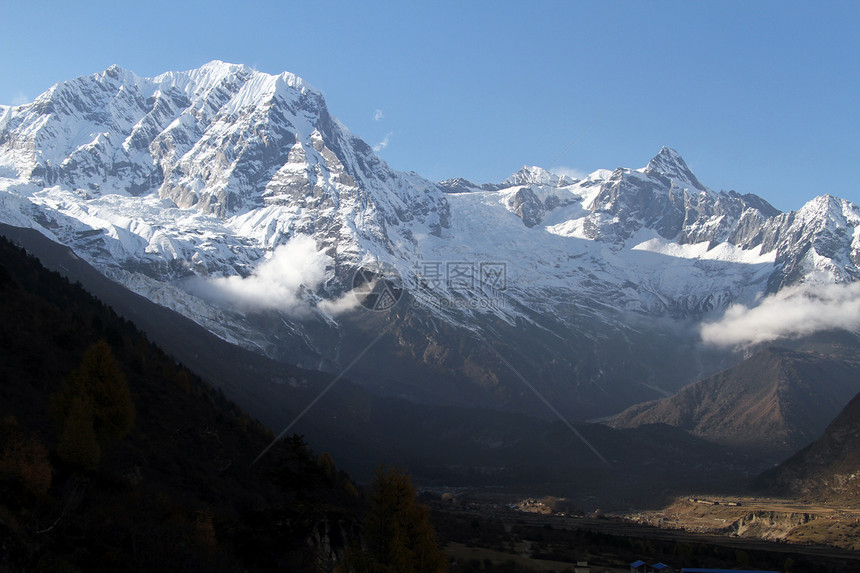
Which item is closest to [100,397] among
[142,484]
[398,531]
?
[142,484]

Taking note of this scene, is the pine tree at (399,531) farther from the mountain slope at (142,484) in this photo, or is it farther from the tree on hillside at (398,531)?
the mountain slope at (142,484)

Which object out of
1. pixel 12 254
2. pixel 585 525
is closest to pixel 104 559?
pixel 12 254

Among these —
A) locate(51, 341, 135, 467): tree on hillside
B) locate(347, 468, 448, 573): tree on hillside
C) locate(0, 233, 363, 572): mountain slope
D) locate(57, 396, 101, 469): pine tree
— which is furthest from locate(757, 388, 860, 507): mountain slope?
locate(57, 396, 101, 469): pine tree

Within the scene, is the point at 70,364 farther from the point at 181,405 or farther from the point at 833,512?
the point at 833,512

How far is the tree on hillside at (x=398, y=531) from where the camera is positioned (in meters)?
44.3

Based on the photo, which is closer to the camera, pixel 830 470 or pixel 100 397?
pixel 100 397

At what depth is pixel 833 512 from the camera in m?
143

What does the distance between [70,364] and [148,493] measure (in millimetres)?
29835

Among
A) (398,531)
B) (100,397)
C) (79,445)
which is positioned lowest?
(398,531)

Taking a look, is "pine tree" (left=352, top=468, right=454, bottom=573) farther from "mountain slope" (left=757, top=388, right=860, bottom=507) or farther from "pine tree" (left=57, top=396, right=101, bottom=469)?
"mountain slope" (left=757, top=388, right=860, bottom=507)

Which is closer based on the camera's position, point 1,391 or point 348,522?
point 348,522

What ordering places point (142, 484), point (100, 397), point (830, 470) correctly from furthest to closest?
1. point (830, 470)
2. point (100, 397)
3. point (142, 484)

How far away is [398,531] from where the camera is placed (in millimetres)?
45469

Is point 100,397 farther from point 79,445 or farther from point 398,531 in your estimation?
point 398,531
